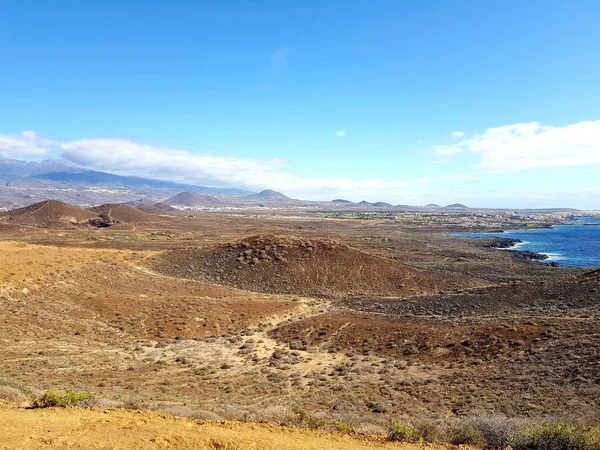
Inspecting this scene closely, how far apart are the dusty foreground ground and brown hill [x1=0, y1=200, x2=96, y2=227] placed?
115 metres

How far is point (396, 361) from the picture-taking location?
2278cm

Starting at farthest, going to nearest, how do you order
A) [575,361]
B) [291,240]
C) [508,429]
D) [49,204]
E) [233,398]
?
[49,204], [291,240], [575,361], [233,398], [508,429]

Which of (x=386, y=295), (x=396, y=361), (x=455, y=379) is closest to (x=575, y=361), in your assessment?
→ (x=455, y=379)

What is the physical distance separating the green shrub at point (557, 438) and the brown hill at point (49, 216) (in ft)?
403

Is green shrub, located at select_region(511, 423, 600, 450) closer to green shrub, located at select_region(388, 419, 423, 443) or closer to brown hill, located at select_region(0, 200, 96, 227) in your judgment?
green shrub, located at select_region(388, 419, 423, 443)

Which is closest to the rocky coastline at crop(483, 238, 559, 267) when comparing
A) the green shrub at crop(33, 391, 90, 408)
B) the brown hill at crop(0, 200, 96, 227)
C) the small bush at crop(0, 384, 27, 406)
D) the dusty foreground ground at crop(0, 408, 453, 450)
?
the dusty foreground ground at crop(0, 408, 453, 450)

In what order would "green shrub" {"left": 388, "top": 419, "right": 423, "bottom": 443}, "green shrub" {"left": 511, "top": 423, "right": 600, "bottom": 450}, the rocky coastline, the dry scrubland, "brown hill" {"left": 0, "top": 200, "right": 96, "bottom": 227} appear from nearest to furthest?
1. "green shrub" {"left": 511, "top": 423, "right": 600, "bottom": 450}
2. "green shrub" {"left": 388, "top": 419, "right": 423, "bottom": 443}
3. the dry scrubland
4. the rocky coastline
5. "brown hill" {"left": 0, "top": 200, "right": 96, "bottom": 227}

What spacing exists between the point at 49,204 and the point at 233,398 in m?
127

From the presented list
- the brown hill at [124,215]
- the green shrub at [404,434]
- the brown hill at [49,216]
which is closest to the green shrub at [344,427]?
the green shrub at [404,434]

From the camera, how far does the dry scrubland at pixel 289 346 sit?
49.9 ft

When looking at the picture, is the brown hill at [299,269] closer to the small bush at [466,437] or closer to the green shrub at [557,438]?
the small bush at [466,437]

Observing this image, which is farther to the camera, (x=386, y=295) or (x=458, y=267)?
(x=458, y=267)

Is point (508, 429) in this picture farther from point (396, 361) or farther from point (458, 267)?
point (458, 267)

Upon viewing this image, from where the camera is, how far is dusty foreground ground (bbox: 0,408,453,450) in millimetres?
10289
